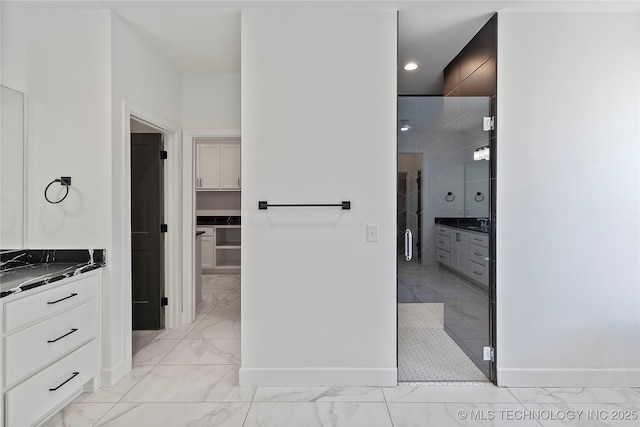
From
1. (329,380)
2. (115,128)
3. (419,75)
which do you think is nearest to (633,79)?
(419,75)

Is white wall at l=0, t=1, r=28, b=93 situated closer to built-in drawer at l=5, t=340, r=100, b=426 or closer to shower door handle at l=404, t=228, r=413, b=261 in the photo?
built-in drawer at l=5, t=340, r=100, b=426

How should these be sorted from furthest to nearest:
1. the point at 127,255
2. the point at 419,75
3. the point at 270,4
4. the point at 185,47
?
the point at 419,75
the point at 185,47
the point at 127,255
the point at 270,4

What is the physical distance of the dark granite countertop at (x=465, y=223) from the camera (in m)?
2.35

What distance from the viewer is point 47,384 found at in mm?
1757

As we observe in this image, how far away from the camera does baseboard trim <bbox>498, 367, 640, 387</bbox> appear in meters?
2.17

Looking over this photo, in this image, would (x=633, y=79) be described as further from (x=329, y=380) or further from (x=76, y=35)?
(x=76, y=35)

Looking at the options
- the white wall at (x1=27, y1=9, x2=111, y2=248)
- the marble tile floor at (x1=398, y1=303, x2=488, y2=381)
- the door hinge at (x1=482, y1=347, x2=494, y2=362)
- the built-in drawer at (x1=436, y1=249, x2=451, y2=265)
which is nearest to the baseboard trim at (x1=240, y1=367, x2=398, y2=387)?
the marble tile floor at (x1=398, y1=303, x2=488, y2=381)

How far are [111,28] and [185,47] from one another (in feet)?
1.95

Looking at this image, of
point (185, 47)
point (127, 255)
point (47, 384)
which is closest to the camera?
point (47, 384)

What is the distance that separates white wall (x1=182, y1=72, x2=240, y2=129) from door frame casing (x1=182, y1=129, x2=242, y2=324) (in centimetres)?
7

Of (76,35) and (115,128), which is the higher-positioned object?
(76,35)

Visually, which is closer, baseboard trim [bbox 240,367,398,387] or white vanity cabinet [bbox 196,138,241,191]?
baseboard trim [bbox 240,367,398,387]

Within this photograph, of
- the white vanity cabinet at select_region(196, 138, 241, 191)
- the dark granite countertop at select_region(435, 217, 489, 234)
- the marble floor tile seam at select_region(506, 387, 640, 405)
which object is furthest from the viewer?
the white vanity cabinet at select_region(196, 138, 241, 191)

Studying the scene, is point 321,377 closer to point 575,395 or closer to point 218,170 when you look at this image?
point 575,395
